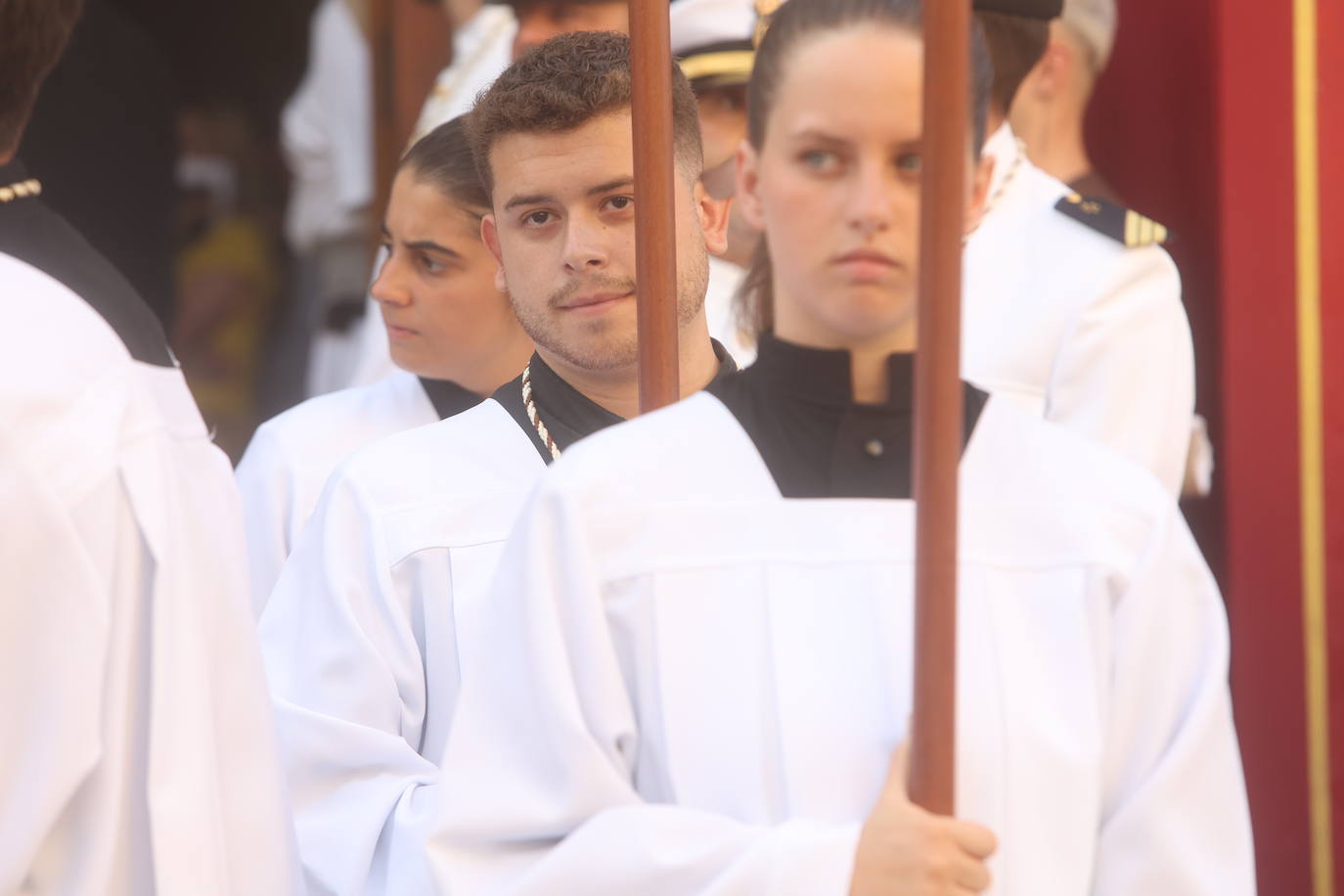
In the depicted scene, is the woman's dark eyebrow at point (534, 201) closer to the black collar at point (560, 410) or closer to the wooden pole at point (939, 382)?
the black collar at point (560, 410)

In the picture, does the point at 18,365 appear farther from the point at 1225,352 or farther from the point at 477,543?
the point at 1225,352

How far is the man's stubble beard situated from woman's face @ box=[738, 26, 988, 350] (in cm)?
60

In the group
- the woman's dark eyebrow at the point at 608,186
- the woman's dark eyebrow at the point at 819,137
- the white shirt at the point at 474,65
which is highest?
the white shirt at the point at 474,65

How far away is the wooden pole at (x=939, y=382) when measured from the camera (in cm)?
190

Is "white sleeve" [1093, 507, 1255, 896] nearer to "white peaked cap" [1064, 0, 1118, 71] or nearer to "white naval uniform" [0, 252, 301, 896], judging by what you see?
"white naval uniform" [0, 252, 301, 896]

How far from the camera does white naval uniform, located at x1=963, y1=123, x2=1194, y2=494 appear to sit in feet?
11.3

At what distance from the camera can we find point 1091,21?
4535 mm

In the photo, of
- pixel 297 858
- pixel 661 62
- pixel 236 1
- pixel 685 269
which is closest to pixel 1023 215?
pixel 685 269

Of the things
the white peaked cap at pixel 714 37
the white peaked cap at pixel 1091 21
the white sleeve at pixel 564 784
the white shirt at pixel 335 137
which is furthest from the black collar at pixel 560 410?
the white shirt at pixel 335 137

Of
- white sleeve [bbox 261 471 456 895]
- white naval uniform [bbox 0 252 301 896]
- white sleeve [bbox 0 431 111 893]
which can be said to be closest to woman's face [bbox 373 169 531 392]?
white sleeve [bbox 261 471 456 895]

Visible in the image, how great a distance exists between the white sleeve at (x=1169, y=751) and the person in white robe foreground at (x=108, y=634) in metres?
0.90

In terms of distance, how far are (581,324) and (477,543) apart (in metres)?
0.33

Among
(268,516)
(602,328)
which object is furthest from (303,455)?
(602,328)

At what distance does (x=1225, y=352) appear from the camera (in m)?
4.50
